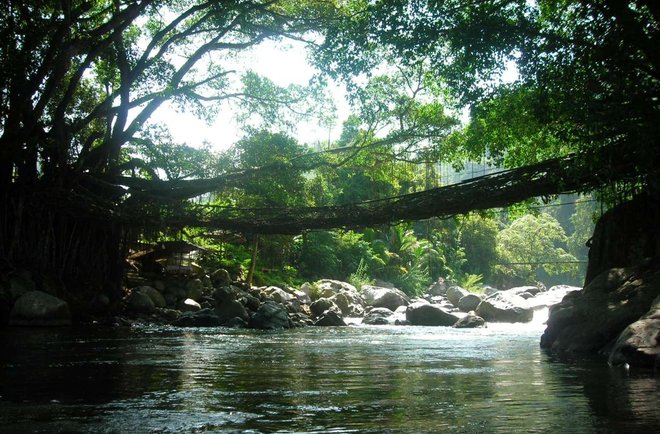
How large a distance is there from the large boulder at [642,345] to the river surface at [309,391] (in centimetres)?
25

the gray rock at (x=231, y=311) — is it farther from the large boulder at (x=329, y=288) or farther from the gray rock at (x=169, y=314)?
the large boulder at (x=329, y=288)

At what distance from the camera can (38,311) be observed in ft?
39.2

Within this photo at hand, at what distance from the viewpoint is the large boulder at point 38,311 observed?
11695mm

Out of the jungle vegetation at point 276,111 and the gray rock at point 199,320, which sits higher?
the jungle vegetation at point 276,111

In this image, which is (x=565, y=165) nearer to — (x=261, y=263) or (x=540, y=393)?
(x=540, y=393)

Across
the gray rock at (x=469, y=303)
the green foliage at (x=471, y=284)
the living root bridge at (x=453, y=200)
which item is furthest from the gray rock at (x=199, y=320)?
the green foliage at (x=471, y=284)

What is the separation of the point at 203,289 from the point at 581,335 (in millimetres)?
12702

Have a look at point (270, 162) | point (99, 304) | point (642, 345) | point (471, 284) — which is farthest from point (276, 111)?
point (471, 284)

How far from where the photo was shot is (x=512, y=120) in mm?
11273

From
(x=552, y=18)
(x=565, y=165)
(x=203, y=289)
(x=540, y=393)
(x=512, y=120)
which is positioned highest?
(x=552, y=18)

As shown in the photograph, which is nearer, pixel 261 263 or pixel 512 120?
pixel 512 120

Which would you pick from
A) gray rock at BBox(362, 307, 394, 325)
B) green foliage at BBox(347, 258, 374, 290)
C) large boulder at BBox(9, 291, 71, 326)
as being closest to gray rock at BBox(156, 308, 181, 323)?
large boulder at BBox(9, 291, 71, 326)

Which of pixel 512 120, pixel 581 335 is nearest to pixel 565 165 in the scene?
pixel 581 335

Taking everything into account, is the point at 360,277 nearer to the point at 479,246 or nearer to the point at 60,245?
the point at 479,246
